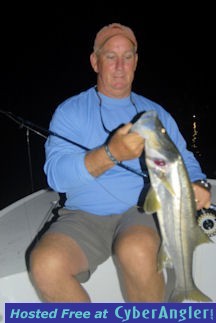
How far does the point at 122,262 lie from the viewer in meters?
2.69

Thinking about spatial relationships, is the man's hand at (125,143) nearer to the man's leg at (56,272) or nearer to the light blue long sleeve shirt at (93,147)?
the light blue long sleeve shirt at (93,147)

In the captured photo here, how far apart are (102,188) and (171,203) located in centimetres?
83

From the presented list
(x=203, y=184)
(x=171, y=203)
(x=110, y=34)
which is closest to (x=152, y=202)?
(x=171, y=203)

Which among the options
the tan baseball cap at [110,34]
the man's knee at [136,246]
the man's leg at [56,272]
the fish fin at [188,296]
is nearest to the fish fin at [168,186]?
the man's knee at [136,246]

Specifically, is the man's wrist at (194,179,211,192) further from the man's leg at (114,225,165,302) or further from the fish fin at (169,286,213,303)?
the fish fin at (169,286,213,303)

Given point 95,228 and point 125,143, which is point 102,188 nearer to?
point 95,228

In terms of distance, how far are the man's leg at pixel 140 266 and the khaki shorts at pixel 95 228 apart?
0.21 meters

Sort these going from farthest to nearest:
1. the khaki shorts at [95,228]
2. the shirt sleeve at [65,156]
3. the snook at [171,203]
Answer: the khaki shorts at [95,228] → the shirt sleeve at [65,156] → the snook at [171,203]

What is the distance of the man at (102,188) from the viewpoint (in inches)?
101

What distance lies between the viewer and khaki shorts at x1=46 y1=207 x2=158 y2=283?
9.35ft

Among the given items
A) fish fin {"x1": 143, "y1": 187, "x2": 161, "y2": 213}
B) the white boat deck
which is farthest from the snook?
the white boat deck
